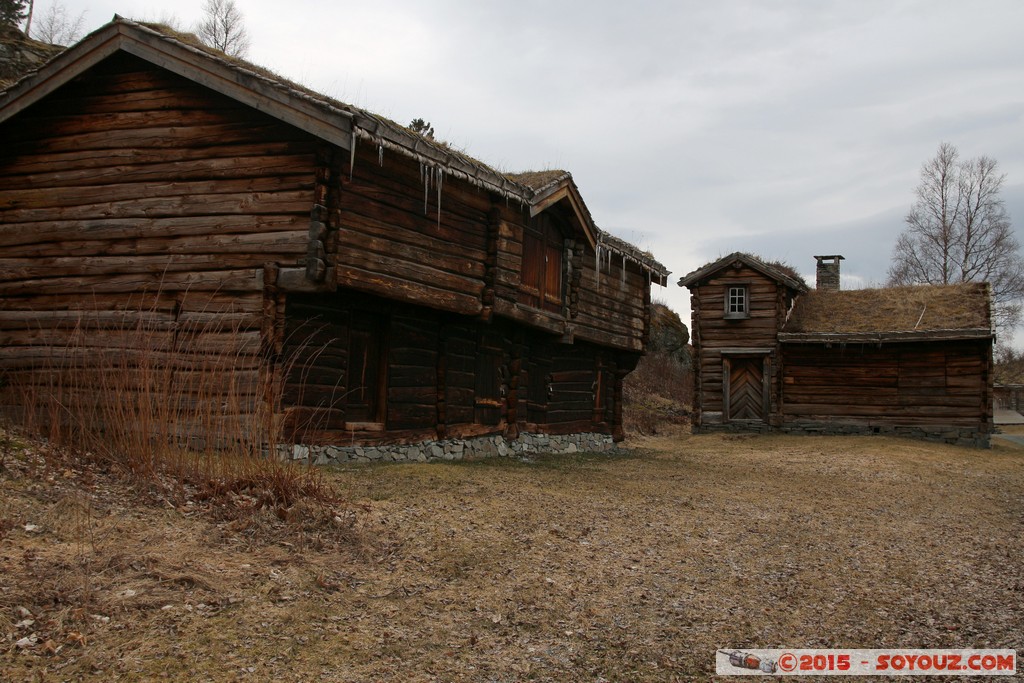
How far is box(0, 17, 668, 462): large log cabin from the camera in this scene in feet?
34.5

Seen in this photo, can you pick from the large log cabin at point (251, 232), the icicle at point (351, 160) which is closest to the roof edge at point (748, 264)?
the large log cabin at point (251, 232)

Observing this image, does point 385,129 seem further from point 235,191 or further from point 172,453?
point 172,453

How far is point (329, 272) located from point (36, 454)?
402 cm

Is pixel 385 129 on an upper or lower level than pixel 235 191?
upper

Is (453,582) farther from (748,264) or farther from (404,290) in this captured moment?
(748,264)

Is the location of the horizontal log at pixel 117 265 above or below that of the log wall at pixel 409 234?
below

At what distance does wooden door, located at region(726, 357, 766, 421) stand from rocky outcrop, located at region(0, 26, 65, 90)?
21.4m

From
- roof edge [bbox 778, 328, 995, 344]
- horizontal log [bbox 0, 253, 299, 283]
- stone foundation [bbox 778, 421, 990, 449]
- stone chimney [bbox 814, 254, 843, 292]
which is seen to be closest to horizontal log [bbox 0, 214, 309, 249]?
horizontal log [bbox 0, 253, 299, 283]

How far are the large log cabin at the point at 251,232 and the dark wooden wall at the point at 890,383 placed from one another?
14938mm

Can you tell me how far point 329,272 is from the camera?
34.3ft

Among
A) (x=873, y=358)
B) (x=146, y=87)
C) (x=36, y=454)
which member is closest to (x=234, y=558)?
(x=36, y=454)

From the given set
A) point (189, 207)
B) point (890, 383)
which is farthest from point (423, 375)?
point (890, 383)

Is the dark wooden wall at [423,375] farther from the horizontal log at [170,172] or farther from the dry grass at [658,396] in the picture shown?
the dry grass at [658,396]

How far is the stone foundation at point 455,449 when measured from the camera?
11123mm
